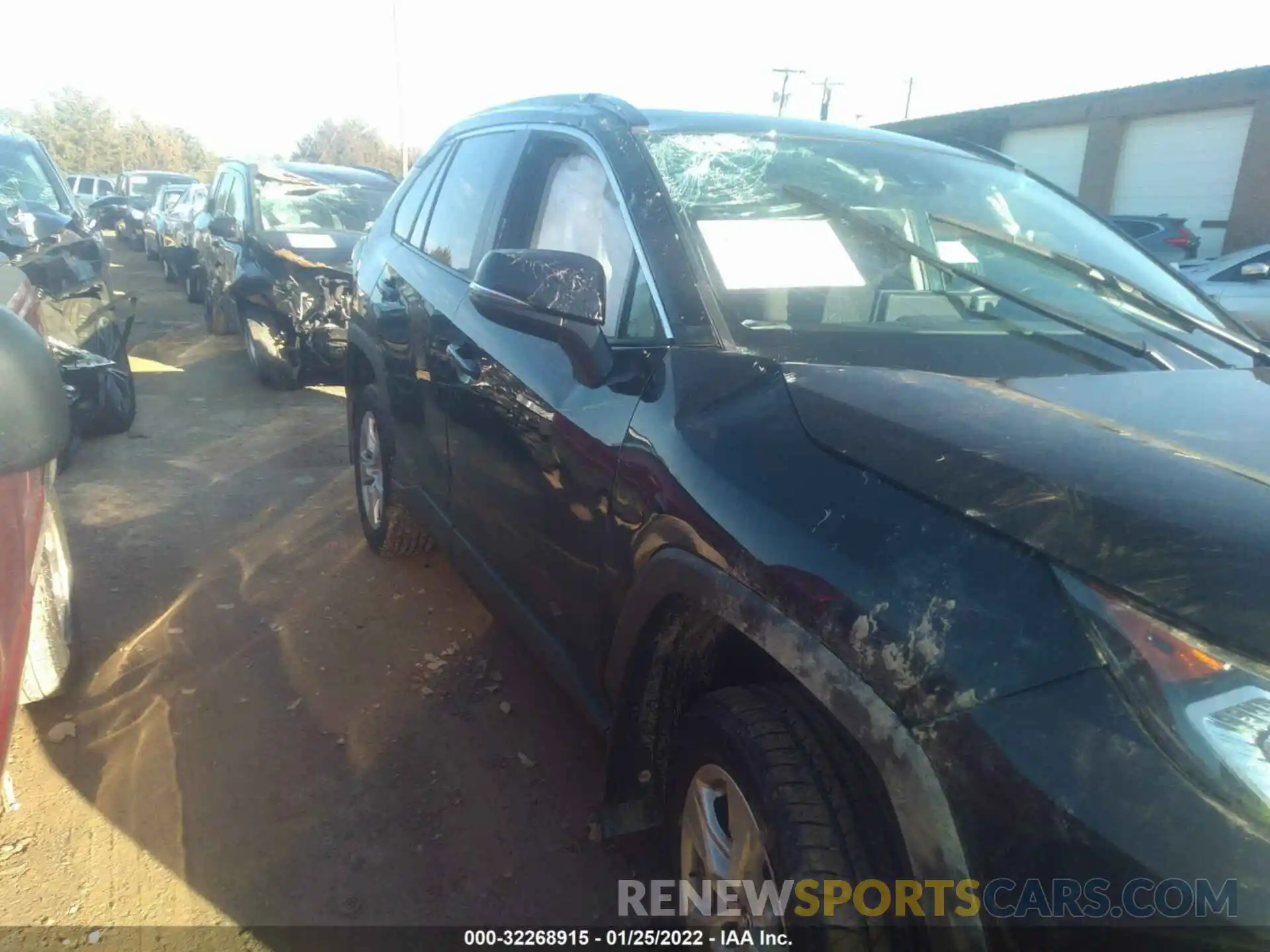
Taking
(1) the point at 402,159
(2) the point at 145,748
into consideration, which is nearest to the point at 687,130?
(2) the point at 145,748

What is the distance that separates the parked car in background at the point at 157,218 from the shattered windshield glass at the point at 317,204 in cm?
748

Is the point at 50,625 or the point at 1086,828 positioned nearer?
the point at 1086,828

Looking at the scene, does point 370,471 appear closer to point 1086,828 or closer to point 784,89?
point 1086,828

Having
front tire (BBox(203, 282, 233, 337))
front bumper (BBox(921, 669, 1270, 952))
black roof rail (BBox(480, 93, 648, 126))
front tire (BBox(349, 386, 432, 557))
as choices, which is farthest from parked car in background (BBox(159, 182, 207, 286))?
front bumper (BBox(921, 669, 1270, 952))

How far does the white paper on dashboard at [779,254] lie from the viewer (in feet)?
7.47

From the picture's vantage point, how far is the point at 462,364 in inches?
117

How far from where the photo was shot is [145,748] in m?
3.02

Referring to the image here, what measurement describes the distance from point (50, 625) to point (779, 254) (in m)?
2.59

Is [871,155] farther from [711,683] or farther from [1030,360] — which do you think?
[711,683]

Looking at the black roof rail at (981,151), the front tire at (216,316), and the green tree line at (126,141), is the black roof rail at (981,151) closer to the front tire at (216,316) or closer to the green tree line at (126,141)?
the front tire at (216,316)

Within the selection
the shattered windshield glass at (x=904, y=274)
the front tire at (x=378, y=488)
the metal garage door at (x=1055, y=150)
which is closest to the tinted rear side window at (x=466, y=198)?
the front tire at (x=378, y=488)

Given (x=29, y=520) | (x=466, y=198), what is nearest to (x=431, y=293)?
(x=466, y=198)

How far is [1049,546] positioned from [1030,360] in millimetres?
925

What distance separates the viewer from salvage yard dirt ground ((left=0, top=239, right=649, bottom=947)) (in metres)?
2.47
